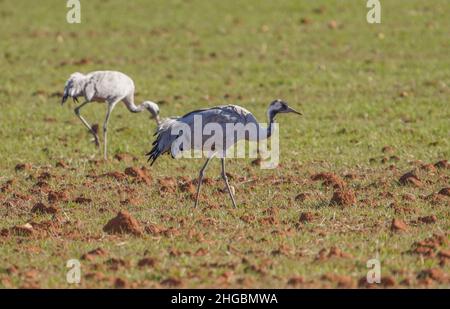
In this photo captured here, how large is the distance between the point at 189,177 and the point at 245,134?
1199 millimetres

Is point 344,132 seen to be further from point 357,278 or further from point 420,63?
point 357,278

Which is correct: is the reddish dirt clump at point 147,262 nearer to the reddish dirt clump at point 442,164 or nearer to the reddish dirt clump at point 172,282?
the reddish dirt clump at point 172,282

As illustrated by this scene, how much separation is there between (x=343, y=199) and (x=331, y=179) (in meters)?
1.00

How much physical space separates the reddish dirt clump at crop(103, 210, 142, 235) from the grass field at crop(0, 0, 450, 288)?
10 cm

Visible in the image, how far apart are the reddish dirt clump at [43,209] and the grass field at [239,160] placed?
0.02 meters

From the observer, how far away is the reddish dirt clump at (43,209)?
9516 mm

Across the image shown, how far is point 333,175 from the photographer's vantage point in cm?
1080

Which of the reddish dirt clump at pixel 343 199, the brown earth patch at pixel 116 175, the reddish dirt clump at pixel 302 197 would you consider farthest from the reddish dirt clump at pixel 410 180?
the brown earth patch at pixel 116 175

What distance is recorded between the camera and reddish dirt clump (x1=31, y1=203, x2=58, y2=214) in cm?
952

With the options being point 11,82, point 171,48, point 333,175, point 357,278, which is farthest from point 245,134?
point 171,48

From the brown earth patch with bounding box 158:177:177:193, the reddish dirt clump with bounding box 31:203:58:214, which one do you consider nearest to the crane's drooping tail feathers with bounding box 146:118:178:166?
the brown earth patch with bounding box 158:177:177:193

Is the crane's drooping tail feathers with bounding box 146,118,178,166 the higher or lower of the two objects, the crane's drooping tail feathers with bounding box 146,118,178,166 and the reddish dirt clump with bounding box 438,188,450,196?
the higher

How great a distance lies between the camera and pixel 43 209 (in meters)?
9.55

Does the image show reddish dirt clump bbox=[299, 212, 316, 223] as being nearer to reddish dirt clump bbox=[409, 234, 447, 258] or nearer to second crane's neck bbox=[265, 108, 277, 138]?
reddish dirt clump bbox=[409, 234, 447, 258]
